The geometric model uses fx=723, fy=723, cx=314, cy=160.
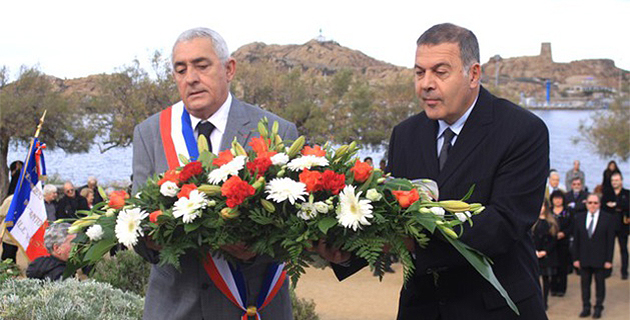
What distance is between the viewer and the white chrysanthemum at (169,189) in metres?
2.64

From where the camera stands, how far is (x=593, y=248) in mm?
11656

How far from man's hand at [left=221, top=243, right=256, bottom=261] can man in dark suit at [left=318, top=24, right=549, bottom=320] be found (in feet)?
1.35

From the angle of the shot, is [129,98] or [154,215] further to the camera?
[129,98]

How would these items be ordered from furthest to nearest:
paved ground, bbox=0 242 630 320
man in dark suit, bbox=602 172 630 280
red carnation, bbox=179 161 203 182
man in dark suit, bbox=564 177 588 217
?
man in dark suit, bbox=602 172 630 280, man in dark suit, bbox=564 177 588 217, paved ground, bbox=0 242 630 320, red carnation, bbox=179 161 203 182

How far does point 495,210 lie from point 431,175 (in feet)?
1.18

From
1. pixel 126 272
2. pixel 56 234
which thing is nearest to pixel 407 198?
pixel 126 272

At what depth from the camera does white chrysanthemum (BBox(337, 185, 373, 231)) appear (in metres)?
2.45

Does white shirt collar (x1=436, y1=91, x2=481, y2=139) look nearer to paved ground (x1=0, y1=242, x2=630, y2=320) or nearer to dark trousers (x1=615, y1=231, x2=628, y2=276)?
paved ground (x1=0, y1=242, x2=630, y2=320)

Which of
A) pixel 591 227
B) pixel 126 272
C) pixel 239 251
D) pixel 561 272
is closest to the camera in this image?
pixel 239 251

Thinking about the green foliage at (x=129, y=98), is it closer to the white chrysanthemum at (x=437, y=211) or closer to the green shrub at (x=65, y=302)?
the green shrub at (x=65, y=302)

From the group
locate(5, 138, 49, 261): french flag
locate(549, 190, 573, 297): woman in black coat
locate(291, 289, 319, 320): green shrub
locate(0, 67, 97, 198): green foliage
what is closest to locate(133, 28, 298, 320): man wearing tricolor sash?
locate(291, 289, 319, 320): green shrub

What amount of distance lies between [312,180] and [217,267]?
728 mm

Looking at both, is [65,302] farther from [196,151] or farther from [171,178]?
[171,178]

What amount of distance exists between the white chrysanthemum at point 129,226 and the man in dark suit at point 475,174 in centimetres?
83
